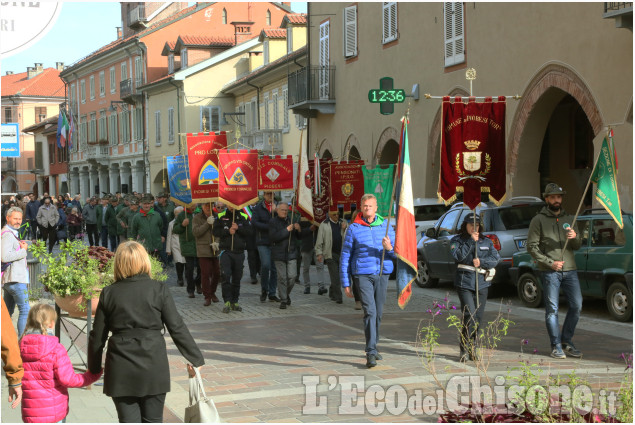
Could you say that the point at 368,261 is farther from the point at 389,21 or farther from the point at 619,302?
the point at 389,21

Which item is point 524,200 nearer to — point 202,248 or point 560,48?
point 560,48

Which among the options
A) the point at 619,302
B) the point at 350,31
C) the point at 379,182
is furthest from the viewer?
Result: the point at 350,31

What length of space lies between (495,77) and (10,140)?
466 inches

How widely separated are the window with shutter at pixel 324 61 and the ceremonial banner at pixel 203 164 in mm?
16532

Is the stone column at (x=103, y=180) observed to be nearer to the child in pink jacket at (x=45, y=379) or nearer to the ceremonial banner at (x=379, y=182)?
the ceremonial banner at (x=379, y=182)

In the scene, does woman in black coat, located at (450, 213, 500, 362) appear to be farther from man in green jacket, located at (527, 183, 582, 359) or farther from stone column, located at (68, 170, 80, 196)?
stone column, located at (68, 170, 80, 196)

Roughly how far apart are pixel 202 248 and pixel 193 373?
32.2 ft

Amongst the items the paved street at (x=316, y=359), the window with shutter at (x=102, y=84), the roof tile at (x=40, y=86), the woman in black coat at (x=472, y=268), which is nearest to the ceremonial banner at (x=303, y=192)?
the paved street at (x=316, y=359)

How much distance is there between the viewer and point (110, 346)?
19.6 feet

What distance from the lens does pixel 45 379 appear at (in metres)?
6.08

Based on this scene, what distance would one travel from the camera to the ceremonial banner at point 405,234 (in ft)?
33.9

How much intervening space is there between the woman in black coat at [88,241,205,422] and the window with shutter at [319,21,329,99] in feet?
88.8

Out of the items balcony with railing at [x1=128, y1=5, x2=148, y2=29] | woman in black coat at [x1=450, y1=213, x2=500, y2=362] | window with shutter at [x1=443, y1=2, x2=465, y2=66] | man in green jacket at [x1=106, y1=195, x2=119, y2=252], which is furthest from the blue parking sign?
balcony with railing at [x1=128, y1=5, x2=148, y2=29]

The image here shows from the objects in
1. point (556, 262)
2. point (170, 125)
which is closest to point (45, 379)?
point (556, 262)
